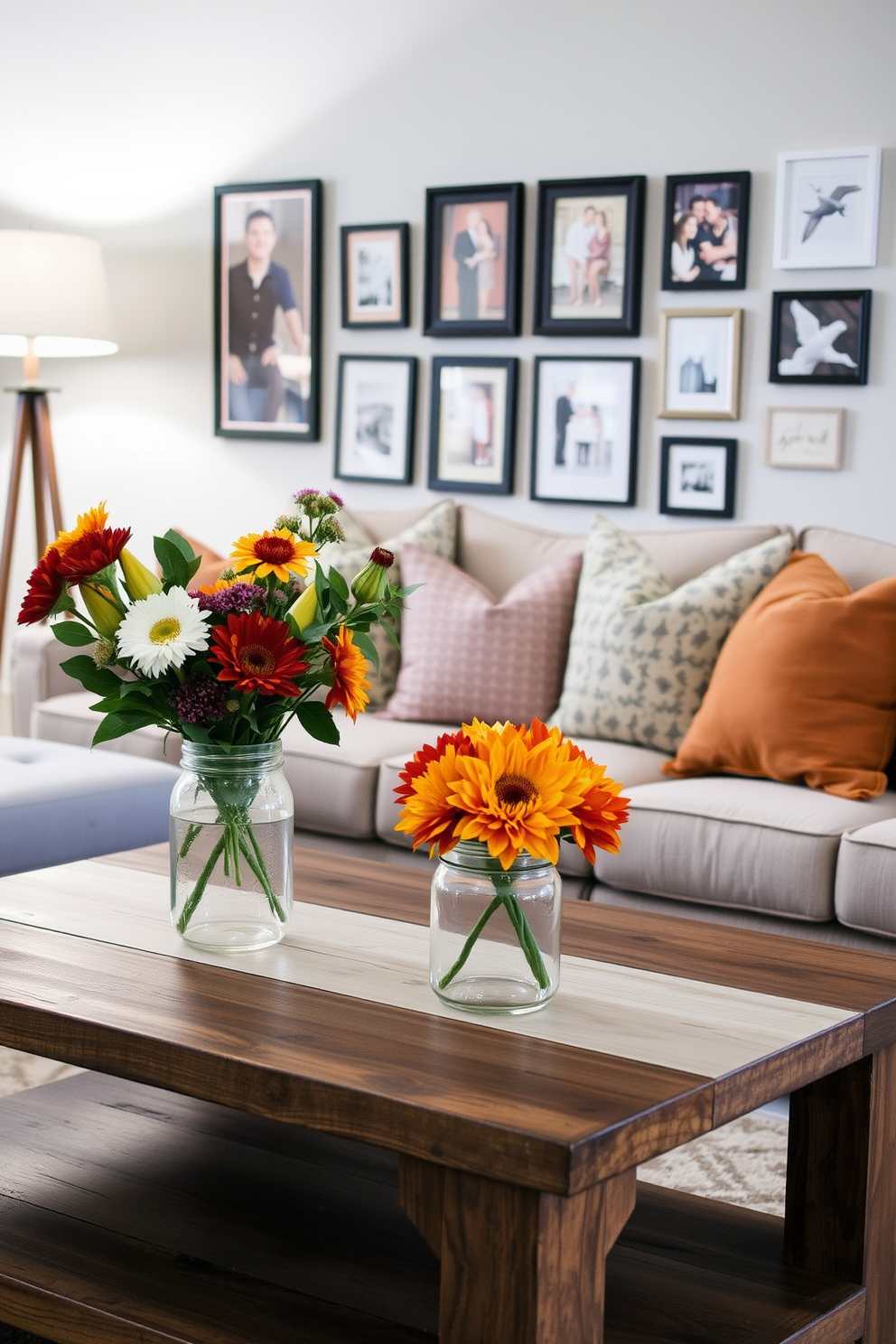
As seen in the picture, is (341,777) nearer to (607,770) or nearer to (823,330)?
(607,770)

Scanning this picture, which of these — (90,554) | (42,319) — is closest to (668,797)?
(90,554)

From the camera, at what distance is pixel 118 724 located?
5.38ft

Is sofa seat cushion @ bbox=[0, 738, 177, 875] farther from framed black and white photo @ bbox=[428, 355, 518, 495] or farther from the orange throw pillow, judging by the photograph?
framed black and white photo @ bbox=[428, 355, 518, 495]

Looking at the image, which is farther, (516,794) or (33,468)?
(33,468)

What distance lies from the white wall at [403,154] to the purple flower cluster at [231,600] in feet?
7.50

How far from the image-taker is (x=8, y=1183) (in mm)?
1677

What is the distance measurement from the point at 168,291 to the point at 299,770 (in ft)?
6.97

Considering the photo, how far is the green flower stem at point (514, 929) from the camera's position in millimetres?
1420

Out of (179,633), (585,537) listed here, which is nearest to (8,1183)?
(179,633)

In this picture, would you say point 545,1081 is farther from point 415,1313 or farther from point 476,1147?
point 415,1313

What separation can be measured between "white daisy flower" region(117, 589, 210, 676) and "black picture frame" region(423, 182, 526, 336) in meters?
2.60

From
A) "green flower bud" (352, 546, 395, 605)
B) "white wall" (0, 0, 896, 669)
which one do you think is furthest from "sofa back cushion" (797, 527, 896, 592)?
"green flower bud" (352, 546, 395, 605)

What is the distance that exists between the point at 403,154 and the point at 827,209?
4.17ft

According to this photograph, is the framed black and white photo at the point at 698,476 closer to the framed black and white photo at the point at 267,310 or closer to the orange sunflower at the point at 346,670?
the framed black and white photo at the point at 267,310
